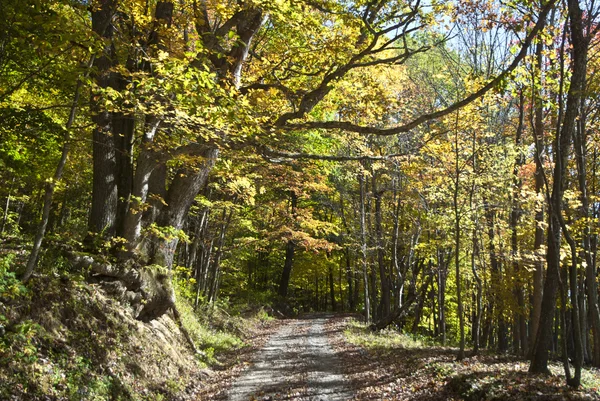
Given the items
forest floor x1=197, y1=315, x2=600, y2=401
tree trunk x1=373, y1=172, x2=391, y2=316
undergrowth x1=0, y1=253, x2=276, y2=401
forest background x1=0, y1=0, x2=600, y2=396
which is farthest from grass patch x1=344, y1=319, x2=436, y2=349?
undergrowth x1=0, y1=253, x2=276, y2=401

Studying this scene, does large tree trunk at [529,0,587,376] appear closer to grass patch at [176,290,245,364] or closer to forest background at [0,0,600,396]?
forest background at [0,0,600,396]

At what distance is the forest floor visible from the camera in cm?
639

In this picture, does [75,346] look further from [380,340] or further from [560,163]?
[380,340]

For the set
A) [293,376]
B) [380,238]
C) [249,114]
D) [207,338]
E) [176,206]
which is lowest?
[293,376]

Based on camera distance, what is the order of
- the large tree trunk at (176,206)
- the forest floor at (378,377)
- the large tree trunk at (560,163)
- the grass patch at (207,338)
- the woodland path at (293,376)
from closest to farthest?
A: the large tree trunk at (560,163), the forest floor at (378,377), the woodland path at (293,376), the large tree trunk at (176,206), the grass patch at (207,338)

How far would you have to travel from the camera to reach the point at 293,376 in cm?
882

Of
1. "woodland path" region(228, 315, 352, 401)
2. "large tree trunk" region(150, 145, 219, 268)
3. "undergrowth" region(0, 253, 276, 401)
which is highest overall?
"large tree trunk" region(150, 145, 219, 268)

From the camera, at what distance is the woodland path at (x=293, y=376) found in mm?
7328

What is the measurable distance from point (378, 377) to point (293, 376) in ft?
5.89

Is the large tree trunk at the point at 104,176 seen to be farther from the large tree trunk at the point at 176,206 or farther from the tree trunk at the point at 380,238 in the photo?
the tree trunk at the point at 380,238

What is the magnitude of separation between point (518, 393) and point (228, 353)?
8.14m

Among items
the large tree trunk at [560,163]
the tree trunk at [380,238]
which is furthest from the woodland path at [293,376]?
the tree trunk at [380,238]

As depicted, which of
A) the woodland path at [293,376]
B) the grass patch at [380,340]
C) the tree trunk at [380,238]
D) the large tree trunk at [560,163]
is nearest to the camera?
the large tree trunk at [560,163]

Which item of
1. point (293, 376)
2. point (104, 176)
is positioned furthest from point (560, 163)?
point (104, 176)
